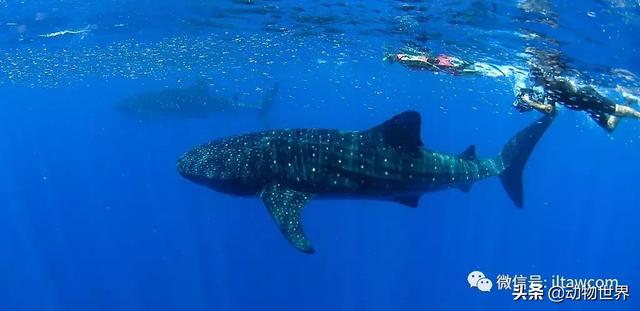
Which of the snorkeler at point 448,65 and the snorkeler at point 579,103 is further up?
the snorkeler at point 579,103

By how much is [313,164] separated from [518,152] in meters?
5.51

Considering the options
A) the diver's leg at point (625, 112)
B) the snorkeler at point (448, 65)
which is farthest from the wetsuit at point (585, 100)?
the snorkeler at point (448, 65)

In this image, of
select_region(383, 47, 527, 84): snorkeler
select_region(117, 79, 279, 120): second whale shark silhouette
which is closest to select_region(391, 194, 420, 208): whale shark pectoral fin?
select_region(383, 47, 527, 84): snorkeler

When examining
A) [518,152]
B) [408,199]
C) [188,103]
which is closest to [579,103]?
[518,152]

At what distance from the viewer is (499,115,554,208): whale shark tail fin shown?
11.0 m

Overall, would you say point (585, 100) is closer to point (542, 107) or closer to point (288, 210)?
point (542, 107)

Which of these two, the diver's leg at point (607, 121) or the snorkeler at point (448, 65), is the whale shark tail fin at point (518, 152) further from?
the snorkeler at point (448, 65)

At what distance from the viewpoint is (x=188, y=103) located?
27.8 metres

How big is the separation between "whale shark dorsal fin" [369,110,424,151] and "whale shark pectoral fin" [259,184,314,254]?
1688 mm

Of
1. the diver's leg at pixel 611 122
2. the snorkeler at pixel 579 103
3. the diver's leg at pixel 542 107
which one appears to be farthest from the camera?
the diver's leg at pixel 611 122

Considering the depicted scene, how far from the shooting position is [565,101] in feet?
39.8

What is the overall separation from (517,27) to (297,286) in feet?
56.9

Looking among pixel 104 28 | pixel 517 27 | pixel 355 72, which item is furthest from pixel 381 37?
pixel 355 72

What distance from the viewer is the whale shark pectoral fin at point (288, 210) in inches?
285
